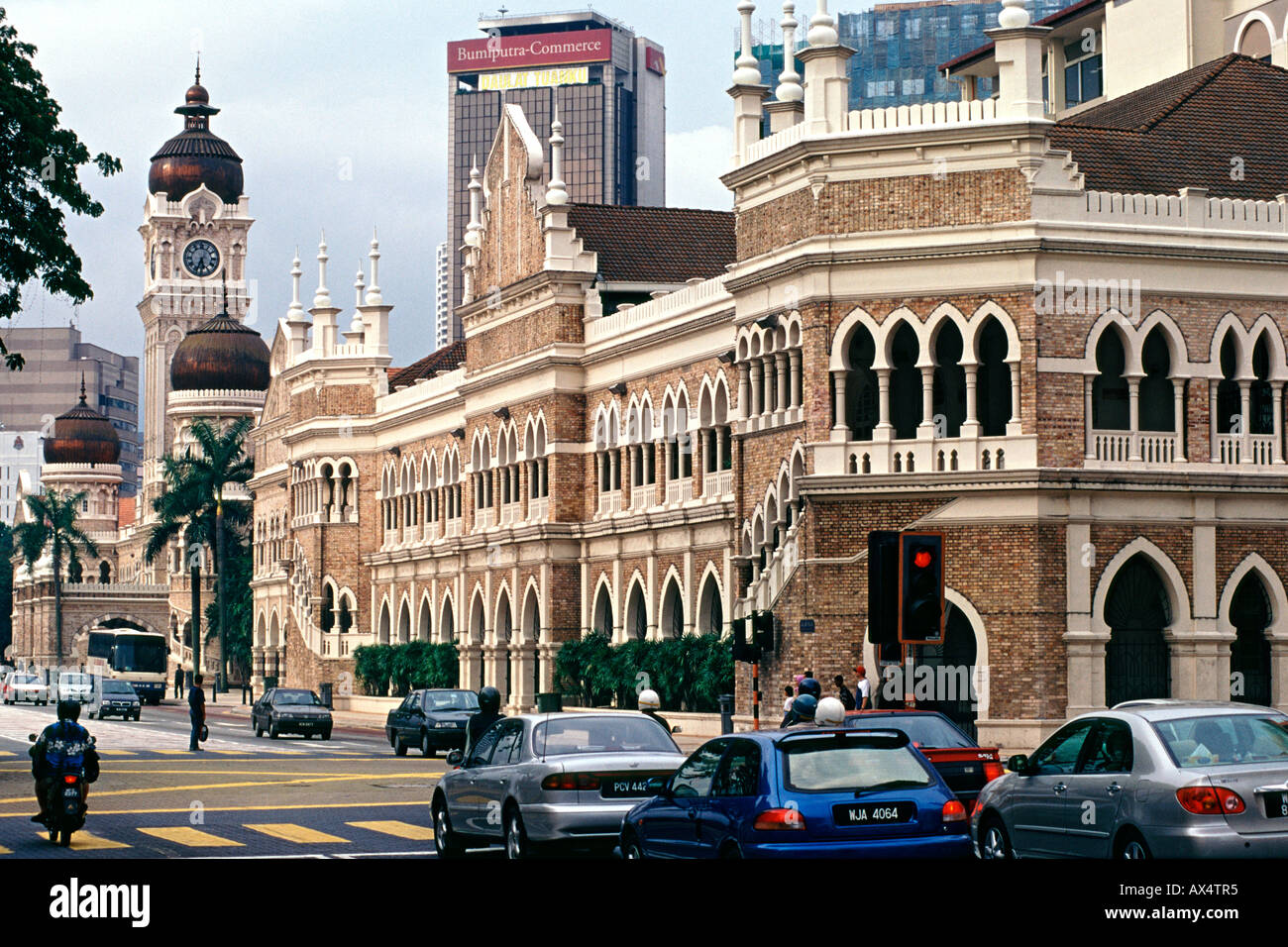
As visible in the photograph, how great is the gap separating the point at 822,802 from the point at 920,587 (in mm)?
6964

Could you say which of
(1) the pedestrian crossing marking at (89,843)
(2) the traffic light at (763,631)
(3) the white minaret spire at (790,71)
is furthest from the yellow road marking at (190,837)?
(3) the white minaret spire at (790,71)

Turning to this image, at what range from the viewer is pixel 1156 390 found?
40062 millimetres

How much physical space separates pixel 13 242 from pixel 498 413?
2951cm

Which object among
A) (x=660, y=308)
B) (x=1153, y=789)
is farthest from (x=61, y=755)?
(x=660, y=308)

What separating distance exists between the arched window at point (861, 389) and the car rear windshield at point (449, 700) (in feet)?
29.9

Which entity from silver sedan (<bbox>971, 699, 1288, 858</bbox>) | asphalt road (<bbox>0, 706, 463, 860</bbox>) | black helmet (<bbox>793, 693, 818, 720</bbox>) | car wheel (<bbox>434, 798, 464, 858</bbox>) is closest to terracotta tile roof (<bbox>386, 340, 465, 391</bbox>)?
asphalt road (<bbox>0, 706, 463, 860</bbox>)

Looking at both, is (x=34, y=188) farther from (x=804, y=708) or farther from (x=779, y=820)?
(x=779, y=820)

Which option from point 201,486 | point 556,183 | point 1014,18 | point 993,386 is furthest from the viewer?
point 201,486

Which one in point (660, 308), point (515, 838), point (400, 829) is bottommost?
point (400, 829)

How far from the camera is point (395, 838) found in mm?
21969

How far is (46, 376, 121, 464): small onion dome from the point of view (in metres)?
150

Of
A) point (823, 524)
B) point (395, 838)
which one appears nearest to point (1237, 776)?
point (395, 838)
